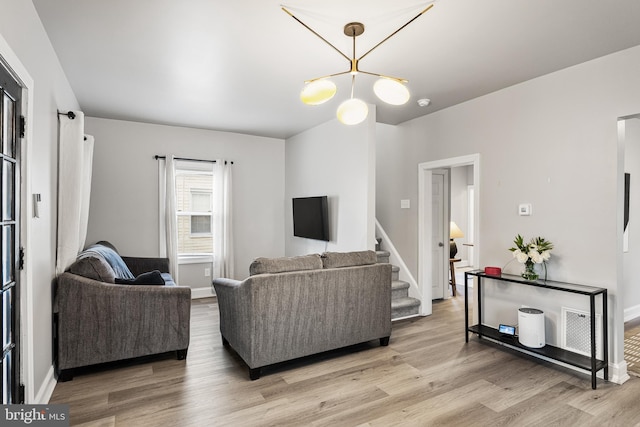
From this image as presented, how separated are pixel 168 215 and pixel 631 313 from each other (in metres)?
6.29

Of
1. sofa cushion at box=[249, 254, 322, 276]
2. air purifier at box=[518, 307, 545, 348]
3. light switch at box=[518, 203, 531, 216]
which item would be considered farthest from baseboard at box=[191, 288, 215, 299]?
light switch at box=[518, 203, 531, 216]

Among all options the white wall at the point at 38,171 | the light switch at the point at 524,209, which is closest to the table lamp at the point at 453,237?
the light switch at the point at 524,209

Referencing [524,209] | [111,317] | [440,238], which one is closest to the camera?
[111,317]

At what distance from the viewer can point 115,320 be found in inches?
116

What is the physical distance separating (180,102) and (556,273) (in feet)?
14.3

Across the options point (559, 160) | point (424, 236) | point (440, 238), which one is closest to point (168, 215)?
point (424, 236)

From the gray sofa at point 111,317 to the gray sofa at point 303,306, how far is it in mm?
455

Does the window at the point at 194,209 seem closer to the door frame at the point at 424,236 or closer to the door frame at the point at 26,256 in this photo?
the door frame at the point at 424,236

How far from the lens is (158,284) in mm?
3166

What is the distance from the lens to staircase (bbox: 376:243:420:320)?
4488 millimetres

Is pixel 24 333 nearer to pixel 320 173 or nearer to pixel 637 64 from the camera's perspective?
pixel 320 173

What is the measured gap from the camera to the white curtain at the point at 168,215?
530 centimetres

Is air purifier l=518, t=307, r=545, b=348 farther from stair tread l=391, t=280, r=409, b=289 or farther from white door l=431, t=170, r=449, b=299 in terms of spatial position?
white door l=431, t=170, r=449, b=299

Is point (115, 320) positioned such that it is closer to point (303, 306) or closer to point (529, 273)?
point (303, 306)
